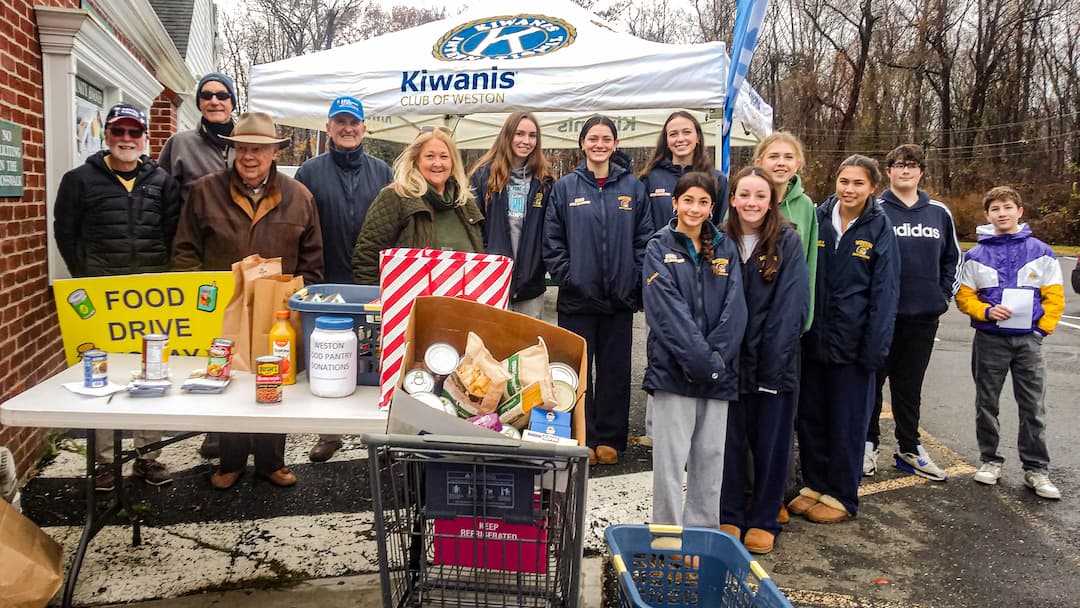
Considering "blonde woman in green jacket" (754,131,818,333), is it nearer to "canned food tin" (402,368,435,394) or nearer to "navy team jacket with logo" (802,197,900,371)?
"navy team jacket with logo" (802,197,900,371)

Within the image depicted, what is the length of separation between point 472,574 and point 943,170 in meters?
36.5

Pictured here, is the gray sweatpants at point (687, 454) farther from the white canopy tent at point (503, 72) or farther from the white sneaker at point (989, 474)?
the white canopy tent at point (503, 72)

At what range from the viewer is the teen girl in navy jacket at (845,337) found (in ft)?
12.2

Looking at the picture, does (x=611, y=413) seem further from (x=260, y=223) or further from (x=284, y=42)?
(x=284, y=42)

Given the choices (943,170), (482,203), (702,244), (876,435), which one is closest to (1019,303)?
(876,435)

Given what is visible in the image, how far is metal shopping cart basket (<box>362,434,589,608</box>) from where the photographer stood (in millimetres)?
1701

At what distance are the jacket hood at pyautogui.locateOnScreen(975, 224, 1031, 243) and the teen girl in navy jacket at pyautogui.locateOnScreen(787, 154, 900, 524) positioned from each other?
45.4 inches

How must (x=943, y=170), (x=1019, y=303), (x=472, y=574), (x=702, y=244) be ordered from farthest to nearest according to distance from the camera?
(x=943, y=170)
(x=1019, y=303)
(x=702, y=244)
(x=472, y=574)

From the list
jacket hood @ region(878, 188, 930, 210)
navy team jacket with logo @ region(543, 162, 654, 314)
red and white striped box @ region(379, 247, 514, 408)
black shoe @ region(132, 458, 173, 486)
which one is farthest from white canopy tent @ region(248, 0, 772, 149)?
red and white striped box @ region(379, 247, 514, 408)

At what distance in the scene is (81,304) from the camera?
9.80 ft

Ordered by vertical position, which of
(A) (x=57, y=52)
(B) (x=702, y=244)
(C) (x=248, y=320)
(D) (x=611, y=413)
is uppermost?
(A) (x=57, y=52)

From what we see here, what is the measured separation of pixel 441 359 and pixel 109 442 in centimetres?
310

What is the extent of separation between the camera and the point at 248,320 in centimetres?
288

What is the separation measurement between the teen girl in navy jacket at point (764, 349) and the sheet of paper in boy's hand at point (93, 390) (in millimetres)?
2728
